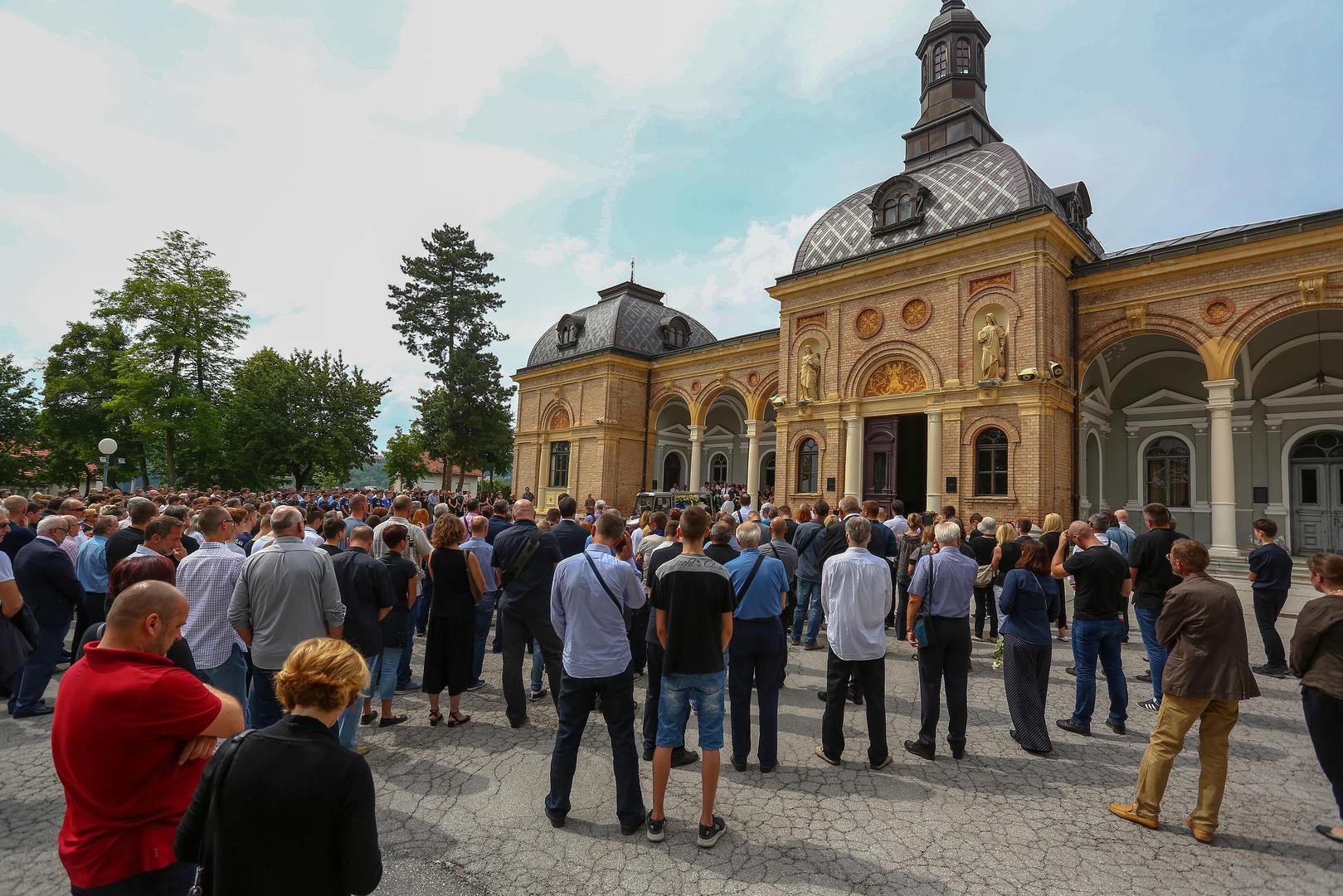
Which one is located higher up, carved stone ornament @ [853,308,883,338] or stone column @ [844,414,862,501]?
carved stone ornament @ [853,308,883,338]

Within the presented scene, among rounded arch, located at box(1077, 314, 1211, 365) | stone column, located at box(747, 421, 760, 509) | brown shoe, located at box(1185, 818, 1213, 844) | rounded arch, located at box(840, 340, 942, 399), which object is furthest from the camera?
stone column, located at box(747, 421, 760, 509)

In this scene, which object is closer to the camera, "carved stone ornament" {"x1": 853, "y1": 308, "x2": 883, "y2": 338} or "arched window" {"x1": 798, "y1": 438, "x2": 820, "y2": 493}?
"carved stone ornament" {"x1": 853, "y1": 308, "x2": 883, "y2": 338}

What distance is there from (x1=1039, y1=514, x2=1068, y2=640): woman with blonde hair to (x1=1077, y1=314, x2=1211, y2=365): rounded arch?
1169 cm

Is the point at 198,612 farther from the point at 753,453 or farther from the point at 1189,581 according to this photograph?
the point at 753,453

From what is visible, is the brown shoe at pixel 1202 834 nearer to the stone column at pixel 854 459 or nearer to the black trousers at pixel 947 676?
the black trousers at pixel 947 676

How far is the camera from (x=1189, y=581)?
4395mm

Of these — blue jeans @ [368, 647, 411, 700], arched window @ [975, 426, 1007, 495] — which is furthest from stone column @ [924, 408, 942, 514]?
blue jeans @ [368, 647, 411, 700]

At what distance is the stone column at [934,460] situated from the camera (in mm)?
18469

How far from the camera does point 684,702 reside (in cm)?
424

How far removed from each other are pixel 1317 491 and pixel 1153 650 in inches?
722

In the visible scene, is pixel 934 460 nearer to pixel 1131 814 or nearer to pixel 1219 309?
pixel 1219 309

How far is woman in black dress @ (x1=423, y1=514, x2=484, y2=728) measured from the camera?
5.84 meters

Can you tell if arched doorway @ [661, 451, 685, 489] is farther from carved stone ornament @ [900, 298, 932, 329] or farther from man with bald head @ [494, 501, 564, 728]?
man with bald head @ [494, 501, 564, 728]

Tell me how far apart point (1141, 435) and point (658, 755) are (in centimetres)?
2343
